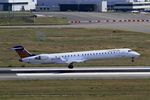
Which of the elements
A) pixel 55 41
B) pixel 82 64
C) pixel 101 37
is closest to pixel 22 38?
pixel 55 41

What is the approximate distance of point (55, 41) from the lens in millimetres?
101000

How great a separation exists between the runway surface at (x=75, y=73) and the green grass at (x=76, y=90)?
3256 mm

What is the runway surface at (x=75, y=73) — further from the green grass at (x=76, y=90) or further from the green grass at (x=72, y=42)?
the green grass at (x=72, y=42)

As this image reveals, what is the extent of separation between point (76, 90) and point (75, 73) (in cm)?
1254

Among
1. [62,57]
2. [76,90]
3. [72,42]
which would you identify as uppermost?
[62,57]

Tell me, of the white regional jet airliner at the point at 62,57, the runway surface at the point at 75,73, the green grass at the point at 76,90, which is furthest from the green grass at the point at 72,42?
the green grass at the point at 76,90

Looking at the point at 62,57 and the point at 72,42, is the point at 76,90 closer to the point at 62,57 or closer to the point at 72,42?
the point at 62,57

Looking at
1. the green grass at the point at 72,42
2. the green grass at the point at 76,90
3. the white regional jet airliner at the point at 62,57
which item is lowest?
the green grass at the point at 72,42

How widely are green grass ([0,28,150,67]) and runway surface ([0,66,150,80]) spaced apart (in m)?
4.96

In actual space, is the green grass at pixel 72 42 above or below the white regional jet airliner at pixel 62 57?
below

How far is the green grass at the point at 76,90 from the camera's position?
43.8 metres

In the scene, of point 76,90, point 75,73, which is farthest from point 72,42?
point 76,90

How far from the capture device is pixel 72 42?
99.1 m

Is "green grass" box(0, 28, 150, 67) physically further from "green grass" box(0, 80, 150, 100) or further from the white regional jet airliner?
"green grass" box(0, 80, 150, 100)
